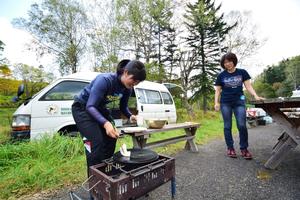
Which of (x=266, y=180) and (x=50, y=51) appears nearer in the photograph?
(x=266, y=180)

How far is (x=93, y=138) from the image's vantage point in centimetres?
175

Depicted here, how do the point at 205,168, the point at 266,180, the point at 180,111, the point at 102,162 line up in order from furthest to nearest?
the point at 180,111 < the point at 205,168 < the point at 266,180 < the point at 102,162

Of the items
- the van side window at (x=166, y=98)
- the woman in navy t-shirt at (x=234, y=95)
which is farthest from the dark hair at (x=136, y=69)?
the van side window at (x=166, y=98)

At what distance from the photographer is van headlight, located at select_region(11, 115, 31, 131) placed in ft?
11.6

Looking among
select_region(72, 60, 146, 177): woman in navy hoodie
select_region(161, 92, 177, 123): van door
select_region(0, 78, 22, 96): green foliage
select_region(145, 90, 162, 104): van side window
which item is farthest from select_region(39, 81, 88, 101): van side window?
select_region(0, 78, 22, 96): green foliage

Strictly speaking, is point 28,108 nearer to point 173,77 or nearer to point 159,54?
point 173,77

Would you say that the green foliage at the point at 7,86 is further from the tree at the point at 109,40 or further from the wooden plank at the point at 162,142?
the wooden plank at the point at 162,142

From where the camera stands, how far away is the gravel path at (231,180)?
211 centimetres

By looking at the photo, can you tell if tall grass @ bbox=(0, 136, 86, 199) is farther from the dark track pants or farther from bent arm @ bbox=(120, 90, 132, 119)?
bent arm @ bbox=(120, 90, 132, 119)

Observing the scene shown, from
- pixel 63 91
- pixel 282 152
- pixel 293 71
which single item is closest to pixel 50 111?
pixel 63 91

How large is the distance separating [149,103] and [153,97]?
1.99 ft

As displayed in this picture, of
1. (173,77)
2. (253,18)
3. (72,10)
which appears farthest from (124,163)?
(253,18)

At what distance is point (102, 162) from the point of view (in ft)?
5.55

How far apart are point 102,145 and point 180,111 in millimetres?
13044
